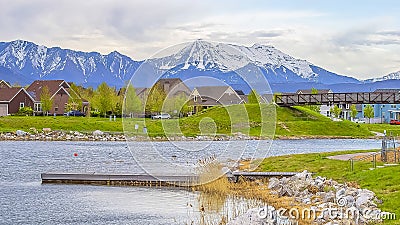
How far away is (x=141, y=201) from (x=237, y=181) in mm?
6407

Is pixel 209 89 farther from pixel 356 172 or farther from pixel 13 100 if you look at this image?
pixel 13 100

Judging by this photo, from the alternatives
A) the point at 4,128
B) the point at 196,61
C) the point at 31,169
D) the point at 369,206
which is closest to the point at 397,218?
the point at 369,206

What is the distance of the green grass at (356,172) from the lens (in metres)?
23.8

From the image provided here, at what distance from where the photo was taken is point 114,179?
133 feet

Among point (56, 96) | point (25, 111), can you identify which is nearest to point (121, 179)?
point (25, 111)

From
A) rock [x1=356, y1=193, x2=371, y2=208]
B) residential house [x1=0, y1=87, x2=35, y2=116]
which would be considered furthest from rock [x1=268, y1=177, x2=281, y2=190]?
residential house [x1=0, y1=87, x2=35, y2=116]

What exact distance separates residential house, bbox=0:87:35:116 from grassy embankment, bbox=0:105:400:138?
13.8 m

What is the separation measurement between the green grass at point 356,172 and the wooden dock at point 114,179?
6.49 meters

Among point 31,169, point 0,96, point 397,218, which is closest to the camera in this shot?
point 397,218

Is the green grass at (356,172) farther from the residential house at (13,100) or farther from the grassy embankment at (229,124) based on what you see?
the residential house at (13,100)

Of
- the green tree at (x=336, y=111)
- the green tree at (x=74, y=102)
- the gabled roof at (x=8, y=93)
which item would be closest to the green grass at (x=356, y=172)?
the gabled roof at (x=8, y=93)

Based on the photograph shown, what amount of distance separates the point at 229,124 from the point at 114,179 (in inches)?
2745

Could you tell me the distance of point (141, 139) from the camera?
272ft

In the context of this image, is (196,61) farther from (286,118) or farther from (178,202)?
(286,118)
